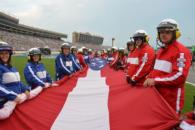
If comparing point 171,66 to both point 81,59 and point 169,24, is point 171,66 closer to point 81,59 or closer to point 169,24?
point 169,24

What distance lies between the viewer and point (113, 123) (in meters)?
3.99

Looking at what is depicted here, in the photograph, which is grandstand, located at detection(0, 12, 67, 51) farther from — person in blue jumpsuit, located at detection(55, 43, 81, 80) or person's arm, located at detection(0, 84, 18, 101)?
person's arm, located at detection(0, 84, 18, 101)

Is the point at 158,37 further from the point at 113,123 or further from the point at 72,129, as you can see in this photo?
the point at 72,129

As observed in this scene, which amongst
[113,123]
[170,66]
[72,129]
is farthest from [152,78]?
[72,129]

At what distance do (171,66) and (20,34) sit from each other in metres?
72.0

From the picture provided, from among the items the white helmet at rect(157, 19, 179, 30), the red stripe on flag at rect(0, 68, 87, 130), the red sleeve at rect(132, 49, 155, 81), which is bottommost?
the red stripe on flag at rect(0, 68, 87, 130)

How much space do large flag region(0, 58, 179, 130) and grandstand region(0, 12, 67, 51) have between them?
164 feet

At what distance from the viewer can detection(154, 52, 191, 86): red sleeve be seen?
4.08 m

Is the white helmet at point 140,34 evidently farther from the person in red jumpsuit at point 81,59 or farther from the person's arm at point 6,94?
the person in red jumpsuit at point 81,59

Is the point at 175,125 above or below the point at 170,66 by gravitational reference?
below

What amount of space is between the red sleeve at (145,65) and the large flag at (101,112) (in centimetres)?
78

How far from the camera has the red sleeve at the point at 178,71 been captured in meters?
4.08

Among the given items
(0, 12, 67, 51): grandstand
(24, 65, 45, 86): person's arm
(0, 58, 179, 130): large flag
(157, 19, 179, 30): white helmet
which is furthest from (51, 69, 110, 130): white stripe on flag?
(0, 12, 67, 51): grandstand

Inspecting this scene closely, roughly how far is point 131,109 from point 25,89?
7.81 feet
